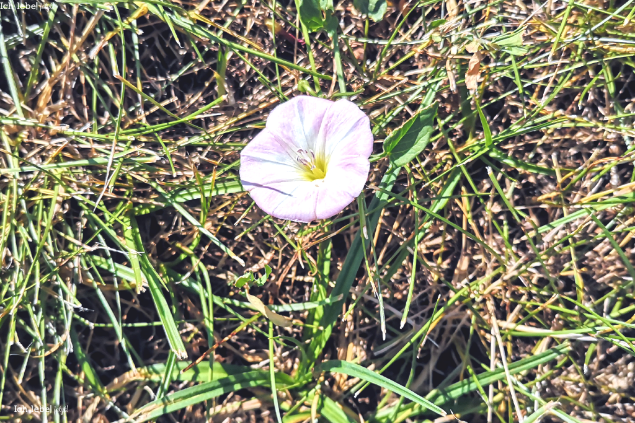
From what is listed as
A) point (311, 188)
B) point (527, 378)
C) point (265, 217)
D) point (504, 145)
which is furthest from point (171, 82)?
point (527, 378)

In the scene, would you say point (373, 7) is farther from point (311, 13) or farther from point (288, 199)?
point (288, 199)

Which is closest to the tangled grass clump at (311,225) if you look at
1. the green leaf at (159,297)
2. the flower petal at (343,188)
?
the green leaf at (159,297)

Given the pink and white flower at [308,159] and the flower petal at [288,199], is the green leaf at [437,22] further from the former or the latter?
the flower petal at [288,199]

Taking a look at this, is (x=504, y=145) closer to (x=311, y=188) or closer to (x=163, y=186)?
(x=311, y=188)

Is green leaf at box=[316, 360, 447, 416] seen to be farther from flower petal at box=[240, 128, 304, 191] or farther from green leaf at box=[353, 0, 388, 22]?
green leaf at box=[353, 0, 388, 22]

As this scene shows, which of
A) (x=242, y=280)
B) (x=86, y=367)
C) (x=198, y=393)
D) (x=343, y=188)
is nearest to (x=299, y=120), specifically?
(x=343, y=188)
